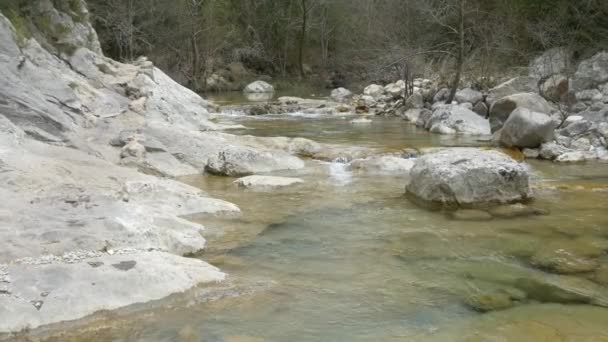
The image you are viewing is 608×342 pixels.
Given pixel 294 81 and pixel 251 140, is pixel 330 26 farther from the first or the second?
pixel 251 140

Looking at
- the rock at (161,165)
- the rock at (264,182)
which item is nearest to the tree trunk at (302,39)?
the rock at (161,165)

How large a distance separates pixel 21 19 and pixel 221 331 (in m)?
9.76

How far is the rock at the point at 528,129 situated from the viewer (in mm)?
10297

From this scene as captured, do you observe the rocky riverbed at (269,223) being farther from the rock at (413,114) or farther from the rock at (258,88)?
the rock at (258,88)

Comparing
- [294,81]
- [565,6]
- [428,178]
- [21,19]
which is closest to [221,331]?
[428,178]

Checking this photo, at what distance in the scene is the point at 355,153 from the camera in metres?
10.4

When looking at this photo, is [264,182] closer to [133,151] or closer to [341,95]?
[133,151]

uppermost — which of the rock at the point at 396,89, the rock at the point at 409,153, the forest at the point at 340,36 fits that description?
the forest at the point at 340,36

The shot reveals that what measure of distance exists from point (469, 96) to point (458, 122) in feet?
7.32

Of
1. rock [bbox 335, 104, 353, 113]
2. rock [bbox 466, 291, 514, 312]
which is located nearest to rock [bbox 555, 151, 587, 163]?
rock [bbox 466, 291, 514, 312]

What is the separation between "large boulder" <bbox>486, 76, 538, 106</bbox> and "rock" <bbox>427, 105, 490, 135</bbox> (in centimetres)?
131

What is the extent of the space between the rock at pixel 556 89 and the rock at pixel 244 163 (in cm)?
820

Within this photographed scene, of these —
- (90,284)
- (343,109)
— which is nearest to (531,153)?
(90,284)

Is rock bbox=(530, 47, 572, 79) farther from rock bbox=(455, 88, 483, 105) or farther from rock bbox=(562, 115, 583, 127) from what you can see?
rock bbox=(562, 115, 583, 127)
